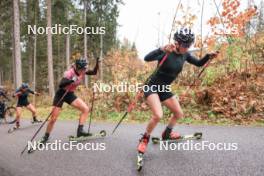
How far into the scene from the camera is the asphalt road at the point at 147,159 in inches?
231

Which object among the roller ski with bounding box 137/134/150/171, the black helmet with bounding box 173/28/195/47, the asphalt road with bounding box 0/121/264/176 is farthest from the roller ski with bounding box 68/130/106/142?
the black helmet with bounding box 173/28/195/47

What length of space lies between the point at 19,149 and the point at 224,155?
5077 millimetres

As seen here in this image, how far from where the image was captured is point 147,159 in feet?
21.8

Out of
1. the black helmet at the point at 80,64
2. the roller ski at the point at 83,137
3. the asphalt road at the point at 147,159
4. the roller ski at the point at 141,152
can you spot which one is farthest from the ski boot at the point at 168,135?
the black helmet at the point at 80,64

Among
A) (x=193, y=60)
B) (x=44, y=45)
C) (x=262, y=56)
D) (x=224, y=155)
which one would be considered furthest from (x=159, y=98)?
(x=44, y=45)

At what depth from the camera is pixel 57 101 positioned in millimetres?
8977

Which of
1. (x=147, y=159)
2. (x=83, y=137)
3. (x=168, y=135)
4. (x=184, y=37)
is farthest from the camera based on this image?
(x=83, y=137)

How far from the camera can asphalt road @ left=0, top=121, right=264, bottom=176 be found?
19.2 ft

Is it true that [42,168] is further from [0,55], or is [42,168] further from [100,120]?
[0,55]

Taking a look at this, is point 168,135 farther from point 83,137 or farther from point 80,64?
point 80,64

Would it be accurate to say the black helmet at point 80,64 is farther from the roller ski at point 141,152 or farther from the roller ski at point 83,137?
the roller ski at point 141,152

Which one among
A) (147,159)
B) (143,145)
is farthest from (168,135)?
(143,145)

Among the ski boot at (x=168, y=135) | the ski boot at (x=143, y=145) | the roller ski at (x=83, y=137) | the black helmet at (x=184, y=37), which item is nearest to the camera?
the ski boot at (x=143, y=145)

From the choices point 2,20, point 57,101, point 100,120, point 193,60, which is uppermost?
point 2,20
